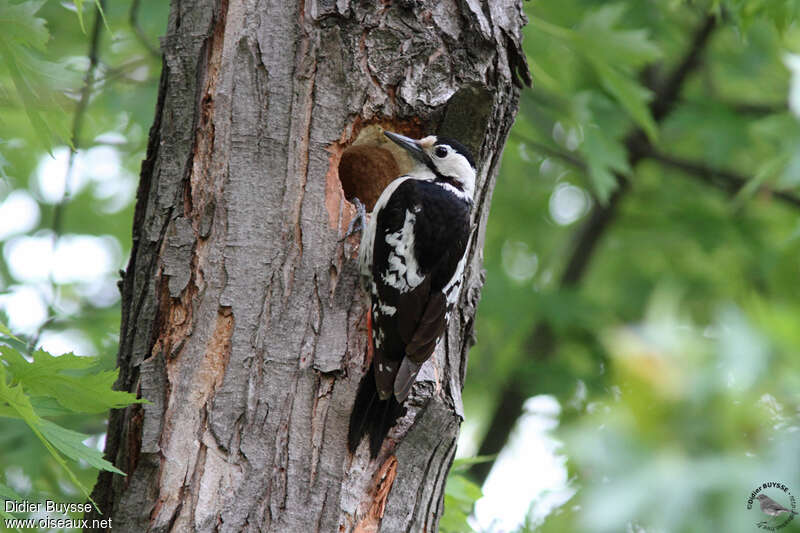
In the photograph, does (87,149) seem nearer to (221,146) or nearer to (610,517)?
(221,146)

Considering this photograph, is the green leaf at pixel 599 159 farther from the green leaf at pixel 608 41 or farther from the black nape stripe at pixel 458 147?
the black nape stripe at pixel 458 147

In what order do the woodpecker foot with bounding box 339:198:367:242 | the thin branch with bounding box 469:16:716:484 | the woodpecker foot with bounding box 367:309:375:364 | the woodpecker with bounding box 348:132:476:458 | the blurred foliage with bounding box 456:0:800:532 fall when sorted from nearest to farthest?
1. the blurred foliage with bounding box 456:0:800:532
2. the woodpecker with bounding box 348:132:476:458
3. the woodpecker foot with bounding box 367:309:375:364
4. the woodpecker foot with bounding box 339:198:367:242
5. the thin branch with bounding box 469:16:716:484

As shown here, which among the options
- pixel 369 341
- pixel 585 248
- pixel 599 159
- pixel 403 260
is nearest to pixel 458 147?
pixel 403 260

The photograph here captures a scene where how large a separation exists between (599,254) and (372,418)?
4.84 meters

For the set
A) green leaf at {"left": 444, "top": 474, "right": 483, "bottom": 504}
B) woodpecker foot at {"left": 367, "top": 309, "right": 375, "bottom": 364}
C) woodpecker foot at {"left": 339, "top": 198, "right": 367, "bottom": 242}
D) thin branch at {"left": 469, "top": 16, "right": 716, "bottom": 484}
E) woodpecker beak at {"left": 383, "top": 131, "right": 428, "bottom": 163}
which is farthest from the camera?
thin branch at {"left": 469, "top": 16, "right": 716, "bottom": 484}

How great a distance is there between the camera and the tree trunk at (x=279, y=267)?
251 centimetres

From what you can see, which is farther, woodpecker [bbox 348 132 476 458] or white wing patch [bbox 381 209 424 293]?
white wing patch [bbox 381 209 424 293]

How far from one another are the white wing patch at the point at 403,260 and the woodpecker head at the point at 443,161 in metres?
0.27

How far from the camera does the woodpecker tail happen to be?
8.36ft

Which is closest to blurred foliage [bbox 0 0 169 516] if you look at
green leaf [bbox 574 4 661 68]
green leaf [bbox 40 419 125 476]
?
green leaf [bbox 40 419 125 476]

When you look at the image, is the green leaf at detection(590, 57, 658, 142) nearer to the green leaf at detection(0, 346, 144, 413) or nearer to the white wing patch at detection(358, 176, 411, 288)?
the white wing patch at detection(358, 176, 411, 288)

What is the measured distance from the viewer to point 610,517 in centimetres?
166

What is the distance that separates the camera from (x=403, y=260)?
3408 millimetres

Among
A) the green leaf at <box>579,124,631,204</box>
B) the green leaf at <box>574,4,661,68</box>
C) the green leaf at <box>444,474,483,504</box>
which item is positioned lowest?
the green leaf at <box>444,474,483,504</box>
